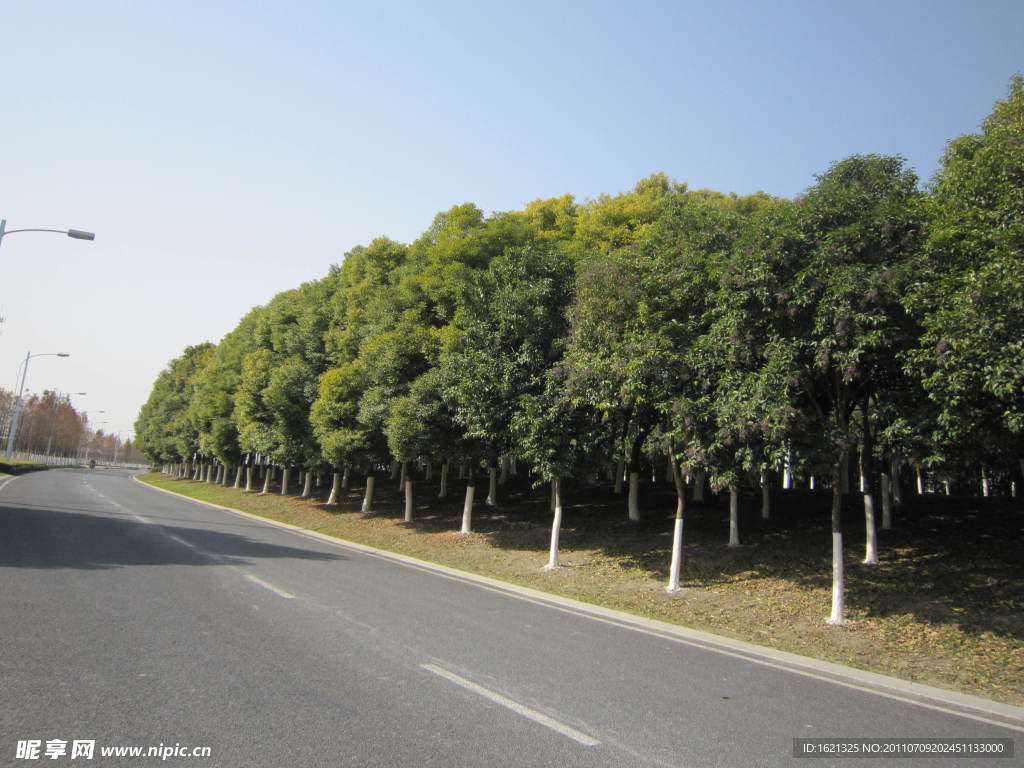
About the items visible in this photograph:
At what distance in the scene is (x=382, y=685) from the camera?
235 inches

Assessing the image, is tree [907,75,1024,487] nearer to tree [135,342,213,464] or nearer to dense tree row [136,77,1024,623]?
dense tree row [136,77,1024,623]

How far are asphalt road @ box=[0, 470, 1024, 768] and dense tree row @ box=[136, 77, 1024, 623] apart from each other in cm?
431

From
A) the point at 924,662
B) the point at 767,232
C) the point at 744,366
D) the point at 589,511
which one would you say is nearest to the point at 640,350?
the point at 744,366

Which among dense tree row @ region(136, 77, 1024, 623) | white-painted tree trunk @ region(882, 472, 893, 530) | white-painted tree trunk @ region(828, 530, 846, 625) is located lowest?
white-painted tree trunk @ region(828, 530, 846, 625)

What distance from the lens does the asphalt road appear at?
4656mm

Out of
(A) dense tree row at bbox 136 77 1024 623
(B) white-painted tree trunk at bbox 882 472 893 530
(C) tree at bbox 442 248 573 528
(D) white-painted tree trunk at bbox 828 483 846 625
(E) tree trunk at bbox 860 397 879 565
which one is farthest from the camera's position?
(C) tree at bbox 442 248 573 528

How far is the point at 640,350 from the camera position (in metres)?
12.6

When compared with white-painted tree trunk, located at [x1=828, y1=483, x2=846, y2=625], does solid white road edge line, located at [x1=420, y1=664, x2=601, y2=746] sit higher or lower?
lower

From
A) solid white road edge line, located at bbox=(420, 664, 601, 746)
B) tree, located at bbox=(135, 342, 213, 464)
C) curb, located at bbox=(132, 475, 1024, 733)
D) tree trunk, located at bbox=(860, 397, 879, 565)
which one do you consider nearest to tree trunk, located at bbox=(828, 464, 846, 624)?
tree trunk, located at bbox=(860, 397, 879, 565)

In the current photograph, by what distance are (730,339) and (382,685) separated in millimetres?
8546

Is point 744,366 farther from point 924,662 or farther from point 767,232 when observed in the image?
point 924,662

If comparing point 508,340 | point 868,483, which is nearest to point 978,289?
point 868,483

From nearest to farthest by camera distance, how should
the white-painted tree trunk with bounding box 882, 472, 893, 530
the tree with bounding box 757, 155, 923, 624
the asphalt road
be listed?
the asphalt road, the tree with bounding box 757, 155, 923, 624, the white-painted tree trunk with bounding box 882, 472, 893, 530

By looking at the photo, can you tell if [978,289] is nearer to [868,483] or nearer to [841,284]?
[841,284]
